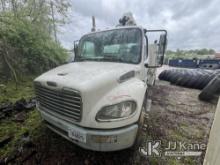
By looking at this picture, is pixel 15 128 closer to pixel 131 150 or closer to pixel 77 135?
pixel 77 135

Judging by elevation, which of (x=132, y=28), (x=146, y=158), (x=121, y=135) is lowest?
(x=146, y=158)

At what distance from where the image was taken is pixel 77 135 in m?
1.74

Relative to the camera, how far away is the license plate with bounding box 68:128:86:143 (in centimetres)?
169

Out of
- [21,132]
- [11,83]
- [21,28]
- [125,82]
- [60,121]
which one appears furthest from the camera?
[21,28]

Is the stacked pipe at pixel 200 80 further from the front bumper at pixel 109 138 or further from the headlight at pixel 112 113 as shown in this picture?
Answer: the headlight at pixel 112 113

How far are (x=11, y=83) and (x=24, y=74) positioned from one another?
3.41 feet

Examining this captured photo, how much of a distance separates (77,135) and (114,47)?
73.0 inches

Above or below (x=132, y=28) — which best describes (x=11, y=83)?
below

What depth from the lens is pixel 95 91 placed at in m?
1.74

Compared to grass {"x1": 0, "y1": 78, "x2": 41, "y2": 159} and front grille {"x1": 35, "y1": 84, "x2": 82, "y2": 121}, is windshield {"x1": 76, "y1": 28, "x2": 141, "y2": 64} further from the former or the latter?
grass {"x1": 0, "y1": 78, "x2": 41, "y2": 159}

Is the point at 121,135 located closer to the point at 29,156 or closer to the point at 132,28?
the point at 29,156

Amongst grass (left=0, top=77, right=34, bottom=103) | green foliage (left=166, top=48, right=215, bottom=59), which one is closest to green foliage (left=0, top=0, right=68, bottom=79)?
grass (left=0, top=77, right=34, bottom=103)

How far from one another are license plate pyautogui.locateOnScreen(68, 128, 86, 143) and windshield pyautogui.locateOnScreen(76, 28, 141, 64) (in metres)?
1.49

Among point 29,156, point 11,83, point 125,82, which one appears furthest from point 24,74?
point 125,82
